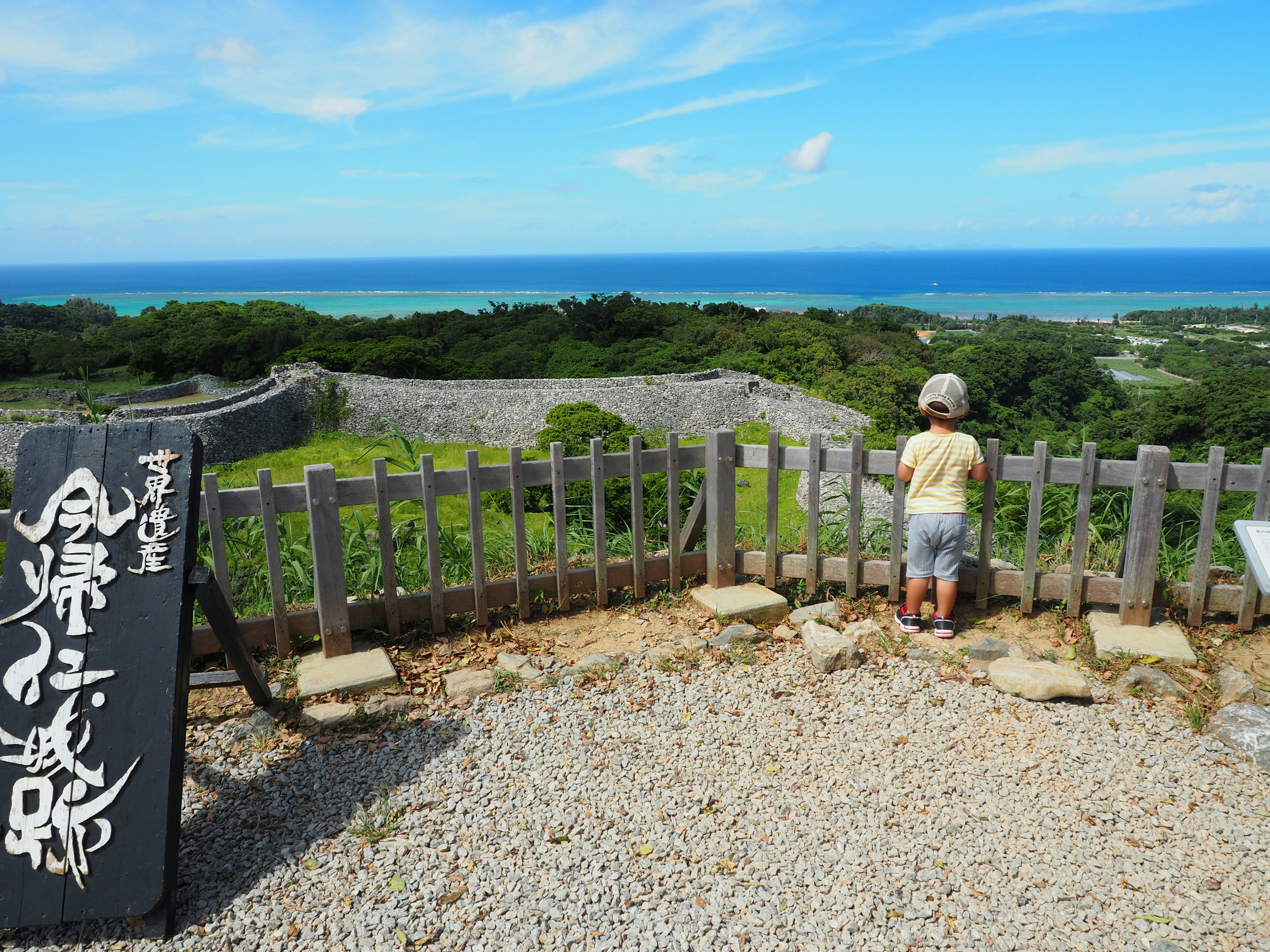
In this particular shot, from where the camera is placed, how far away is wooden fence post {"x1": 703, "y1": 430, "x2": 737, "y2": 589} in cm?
477

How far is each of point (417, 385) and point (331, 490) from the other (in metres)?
27.5

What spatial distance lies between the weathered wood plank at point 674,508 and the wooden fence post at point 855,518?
0.97m

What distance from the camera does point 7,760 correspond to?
2.58 meters

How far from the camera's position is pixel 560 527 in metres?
4.51

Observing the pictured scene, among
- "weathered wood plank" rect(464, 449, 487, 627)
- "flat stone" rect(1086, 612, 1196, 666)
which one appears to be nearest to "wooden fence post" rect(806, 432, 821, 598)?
"flat stone" rect(1086, 612, 1196, 666)

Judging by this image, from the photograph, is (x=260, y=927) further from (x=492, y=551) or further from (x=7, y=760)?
(x=492, y=551)

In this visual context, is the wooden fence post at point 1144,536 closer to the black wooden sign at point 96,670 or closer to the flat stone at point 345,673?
the flat stone at point 345,673

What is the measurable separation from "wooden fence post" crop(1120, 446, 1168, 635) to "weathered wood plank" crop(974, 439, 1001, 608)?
672 mm

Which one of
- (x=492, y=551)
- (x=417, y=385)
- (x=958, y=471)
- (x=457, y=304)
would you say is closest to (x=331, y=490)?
(x=492, y=551)

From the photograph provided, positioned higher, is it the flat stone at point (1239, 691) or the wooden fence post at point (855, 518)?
the wooden fence post at point (855, 518)

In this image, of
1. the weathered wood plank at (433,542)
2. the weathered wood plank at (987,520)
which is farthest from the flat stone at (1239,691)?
the weathered wood plank at (433,542)

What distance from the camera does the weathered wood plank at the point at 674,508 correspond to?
4.67 m

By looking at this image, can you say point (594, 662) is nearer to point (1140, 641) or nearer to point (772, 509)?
point (772, 509)

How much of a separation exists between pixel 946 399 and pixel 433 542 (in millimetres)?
2748
